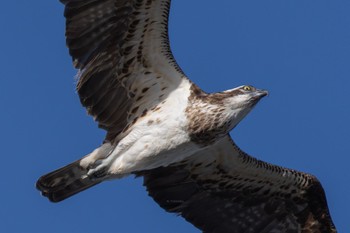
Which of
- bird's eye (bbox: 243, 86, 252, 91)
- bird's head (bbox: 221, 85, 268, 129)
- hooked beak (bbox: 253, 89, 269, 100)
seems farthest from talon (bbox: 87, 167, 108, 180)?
hooked beak (bbox: 253, 89, 269, 100)

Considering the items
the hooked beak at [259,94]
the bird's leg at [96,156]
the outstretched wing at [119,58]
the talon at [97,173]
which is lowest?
the talon at [97,173]

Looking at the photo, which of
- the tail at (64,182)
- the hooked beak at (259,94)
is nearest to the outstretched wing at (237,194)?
the tail at (64,182)

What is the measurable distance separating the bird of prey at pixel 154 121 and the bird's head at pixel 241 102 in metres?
0.01

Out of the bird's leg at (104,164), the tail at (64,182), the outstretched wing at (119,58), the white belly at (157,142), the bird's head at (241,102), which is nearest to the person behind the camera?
the bird's head at (241,102)

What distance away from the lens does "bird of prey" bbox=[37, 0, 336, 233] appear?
15.0 metres

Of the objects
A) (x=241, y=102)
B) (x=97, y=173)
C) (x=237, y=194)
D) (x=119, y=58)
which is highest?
(x=119, y=58)

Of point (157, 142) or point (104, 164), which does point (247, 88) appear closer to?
point (157, 142)

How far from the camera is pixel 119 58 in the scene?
1548 cm

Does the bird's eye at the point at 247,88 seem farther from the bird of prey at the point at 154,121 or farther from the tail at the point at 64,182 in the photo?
the tail at the point at 64,182

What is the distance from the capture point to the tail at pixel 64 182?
51.3 feet

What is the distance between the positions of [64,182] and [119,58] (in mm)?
2174

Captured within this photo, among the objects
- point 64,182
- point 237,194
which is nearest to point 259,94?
point 237,194

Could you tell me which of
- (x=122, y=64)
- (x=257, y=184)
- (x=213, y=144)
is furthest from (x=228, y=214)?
(x=122, y=64)

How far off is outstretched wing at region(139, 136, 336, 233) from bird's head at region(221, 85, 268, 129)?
53.0 inches
